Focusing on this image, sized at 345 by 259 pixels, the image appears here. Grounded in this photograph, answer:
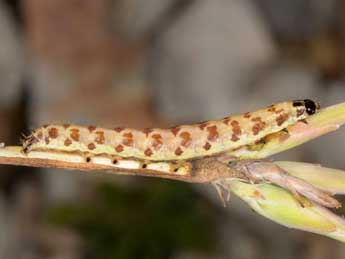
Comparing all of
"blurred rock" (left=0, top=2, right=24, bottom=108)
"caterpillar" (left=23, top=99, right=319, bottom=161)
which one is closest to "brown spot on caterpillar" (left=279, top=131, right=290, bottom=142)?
"caterpillar" (left=23, top=99, right=319, bottom=161)

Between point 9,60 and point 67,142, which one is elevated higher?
point 9,60

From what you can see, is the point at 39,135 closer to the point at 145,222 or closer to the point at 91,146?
the point at 91,146

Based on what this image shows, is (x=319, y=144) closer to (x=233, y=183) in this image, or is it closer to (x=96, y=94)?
(x=96, y=94)

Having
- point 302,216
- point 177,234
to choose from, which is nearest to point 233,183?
point 302,216

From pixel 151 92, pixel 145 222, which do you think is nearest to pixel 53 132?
pixel 145 222

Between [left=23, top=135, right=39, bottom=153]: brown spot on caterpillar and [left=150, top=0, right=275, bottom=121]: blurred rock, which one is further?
[left=150, top=0, right=275, bottom=121]: blurred rock

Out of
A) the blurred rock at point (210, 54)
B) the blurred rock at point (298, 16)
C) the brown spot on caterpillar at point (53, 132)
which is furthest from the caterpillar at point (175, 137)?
the blurred rock at point (298, 16)

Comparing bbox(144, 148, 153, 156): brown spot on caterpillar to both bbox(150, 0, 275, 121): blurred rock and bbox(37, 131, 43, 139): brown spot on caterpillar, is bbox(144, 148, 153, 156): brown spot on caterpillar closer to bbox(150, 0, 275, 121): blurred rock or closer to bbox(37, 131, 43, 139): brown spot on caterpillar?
bbox(37, 131, 43, 139): brown spot on caterpillar

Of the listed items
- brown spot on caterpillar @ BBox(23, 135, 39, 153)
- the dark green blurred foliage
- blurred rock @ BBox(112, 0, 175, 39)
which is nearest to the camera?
brown spot on caterpillar @ BBox(23, 135, 39, 153)
